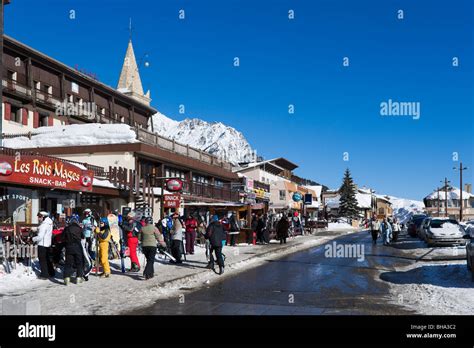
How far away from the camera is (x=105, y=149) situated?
31.1 meters

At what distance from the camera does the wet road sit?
9.98m

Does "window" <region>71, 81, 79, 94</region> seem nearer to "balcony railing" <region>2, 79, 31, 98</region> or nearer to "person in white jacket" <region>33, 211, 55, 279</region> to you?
"balcony railing" <region>2, 79, 31, 98</region>

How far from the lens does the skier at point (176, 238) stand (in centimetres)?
1803

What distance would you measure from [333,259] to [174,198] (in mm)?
7684

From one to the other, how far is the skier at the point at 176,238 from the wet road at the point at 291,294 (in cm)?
262

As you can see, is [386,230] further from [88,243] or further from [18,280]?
[18,280]

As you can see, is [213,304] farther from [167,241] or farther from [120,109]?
[120,109]

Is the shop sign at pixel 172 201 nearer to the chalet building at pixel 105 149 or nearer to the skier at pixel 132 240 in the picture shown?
the chalet building at pixel 105 149

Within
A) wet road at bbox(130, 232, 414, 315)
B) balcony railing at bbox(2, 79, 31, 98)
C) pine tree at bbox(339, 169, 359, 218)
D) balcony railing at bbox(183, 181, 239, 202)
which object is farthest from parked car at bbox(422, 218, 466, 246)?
pine tree at bbox(339, 169, 359, 218)

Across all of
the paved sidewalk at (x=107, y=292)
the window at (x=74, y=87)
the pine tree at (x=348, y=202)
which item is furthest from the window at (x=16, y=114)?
the pine tree at (x=348, y=202)

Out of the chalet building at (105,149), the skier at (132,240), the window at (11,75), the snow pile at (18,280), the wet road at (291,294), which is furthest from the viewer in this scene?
the window at (11,75)
